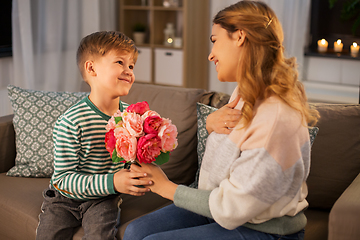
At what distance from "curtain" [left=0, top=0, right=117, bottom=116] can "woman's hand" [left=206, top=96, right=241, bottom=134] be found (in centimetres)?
249

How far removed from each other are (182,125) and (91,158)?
0.53 m

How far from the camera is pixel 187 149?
6.04ft

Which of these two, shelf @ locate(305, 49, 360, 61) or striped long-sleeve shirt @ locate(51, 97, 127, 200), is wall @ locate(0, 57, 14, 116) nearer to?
striped long-sleeve shirt @ locate(51, 97, 127, 200)

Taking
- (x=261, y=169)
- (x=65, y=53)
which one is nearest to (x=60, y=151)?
(x=261, y=169)

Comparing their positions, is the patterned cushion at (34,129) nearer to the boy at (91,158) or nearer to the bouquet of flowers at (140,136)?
the boy at (91,158)

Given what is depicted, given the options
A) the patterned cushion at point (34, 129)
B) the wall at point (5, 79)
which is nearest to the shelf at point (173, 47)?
the wall at point (5, 79)

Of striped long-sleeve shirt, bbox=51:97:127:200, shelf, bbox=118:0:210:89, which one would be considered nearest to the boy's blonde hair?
striped long-sleeve shirt, bbox=51:97:127:200

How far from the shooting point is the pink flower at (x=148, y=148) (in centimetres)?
117

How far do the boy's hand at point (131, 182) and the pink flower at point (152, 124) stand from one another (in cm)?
16

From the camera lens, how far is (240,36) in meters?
1.11

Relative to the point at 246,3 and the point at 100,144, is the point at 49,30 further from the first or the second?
the point at 246,3

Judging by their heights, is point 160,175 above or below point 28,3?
below

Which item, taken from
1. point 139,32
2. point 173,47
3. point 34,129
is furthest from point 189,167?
point 139,32

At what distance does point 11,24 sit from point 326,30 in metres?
3.04
